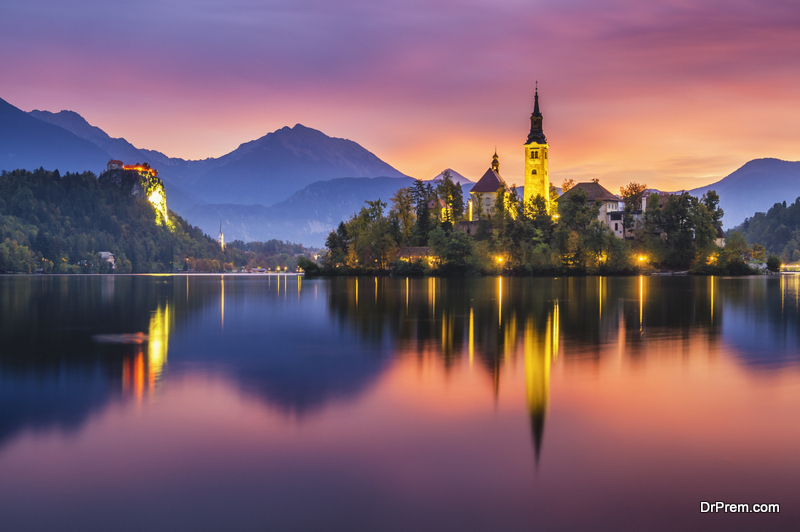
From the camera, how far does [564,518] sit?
29.9ft

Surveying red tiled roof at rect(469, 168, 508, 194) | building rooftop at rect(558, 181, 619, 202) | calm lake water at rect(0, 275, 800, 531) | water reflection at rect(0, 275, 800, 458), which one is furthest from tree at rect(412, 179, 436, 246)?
calm lake water at rect(0, 275, 800, 531)

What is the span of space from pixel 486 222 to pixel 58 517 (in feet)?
387

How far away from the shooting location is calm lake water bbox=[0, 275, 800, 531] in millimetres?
9391

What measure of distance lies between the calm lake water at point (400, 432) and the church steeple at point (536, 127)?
11716cm

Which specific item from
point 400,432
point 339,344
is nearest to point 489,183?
point 339,344

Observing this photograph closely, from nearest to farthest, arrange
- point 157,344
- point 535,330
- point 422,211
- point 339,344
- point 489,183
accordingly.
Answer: point 157,344 < point 339,344 < point 535,330 < point 422,211 < point 489,183

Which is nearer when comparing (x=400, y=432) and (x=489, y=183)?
(x=400, y=432)

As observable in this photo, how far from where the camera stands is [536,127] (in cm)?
14238

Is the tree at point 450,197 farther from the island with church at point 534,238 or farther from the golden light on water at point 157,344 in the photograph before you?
the golden light on water at point 157,344

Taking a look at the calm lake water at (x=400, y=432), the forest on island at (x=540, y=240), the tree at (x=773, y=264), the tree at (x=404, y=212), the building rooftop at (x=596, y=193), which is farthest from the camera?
the building rooftop at (x=596, y=193)

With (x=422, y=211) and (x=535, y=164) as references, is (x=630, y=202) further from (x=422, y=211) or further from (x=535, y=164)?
(x=422, y=211)

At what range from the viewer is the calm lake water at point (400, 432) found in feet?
30.8

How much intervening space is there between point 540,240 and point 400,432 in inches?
4390

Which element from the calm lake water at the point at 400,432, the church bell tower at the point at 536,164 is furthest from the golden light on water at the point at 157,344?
the church bell tower at the point at 536,164
